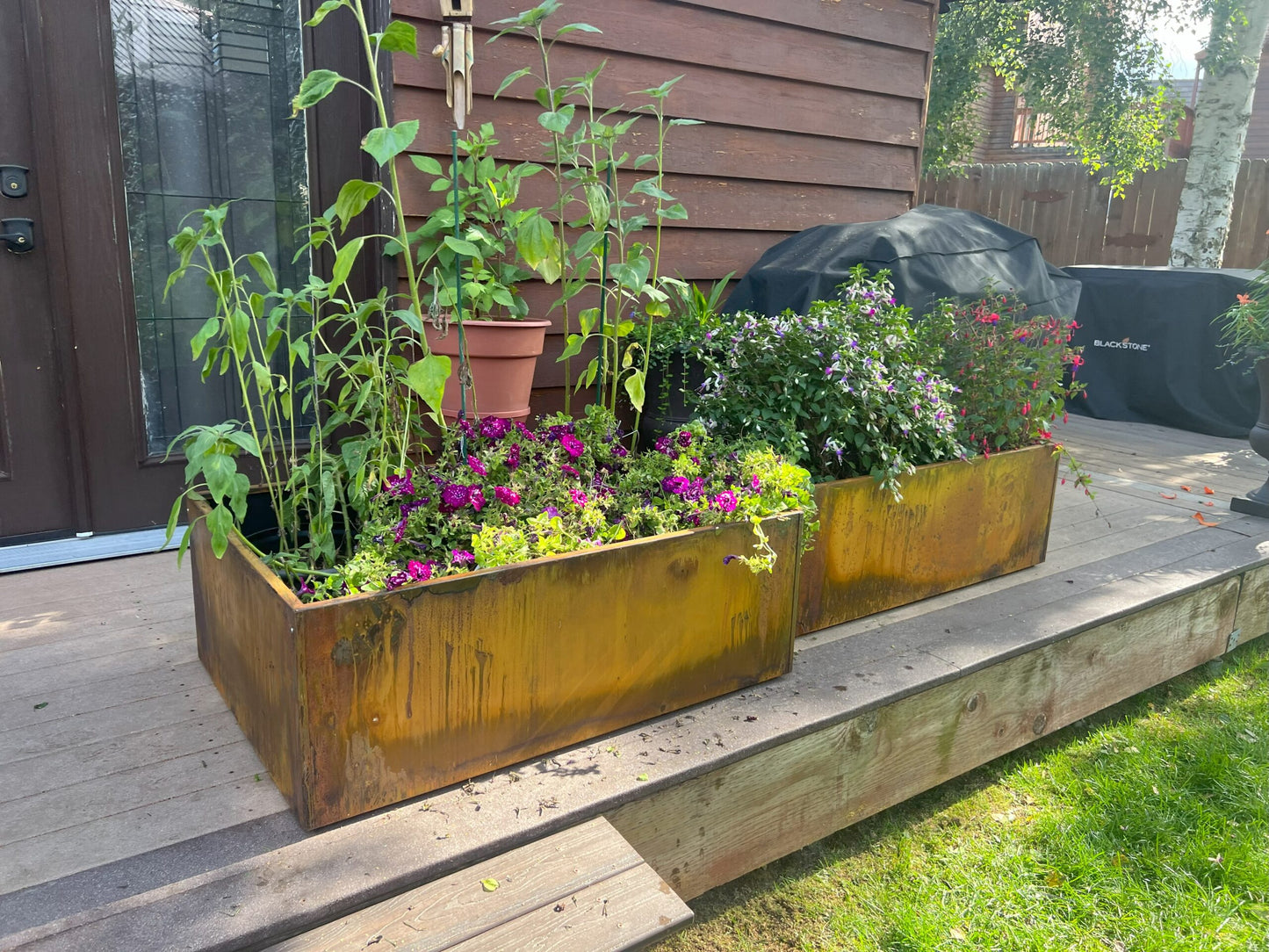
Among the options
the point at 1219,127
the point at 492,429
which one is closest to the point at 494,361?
the point at 492,429

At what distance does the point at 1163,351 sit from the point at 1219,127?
272cm

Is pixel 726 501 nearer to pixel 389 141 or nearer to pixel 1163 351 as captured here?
pixel 389 141

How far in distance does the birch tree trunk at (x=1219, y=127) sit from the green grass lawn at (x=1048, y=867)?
18.6 feet

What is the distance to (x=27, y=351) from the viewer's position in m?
2.38

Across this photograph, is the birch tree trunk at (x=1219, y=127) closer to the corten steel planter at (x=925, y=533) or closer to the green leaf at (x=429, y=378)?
the corten steel planter at (x=925, y=533)

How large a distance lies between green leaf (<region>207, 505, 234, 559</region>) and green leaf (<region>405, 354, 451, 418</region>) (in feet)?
1.17

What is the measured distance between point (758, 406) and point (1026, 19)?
24.5 feet

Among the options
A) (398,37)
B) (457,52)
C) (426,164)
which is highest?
(457,52)

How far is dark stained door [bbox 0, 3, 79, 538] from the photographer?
2.27 meters

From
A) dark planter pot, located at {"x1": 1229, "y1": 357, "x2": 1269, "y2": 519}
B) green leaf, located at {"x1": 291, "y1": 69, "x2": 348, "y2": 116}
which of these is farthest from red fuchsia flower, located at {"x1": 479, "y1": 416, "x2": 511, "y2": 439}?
dark planter pot, located at {"x1": 1229, "y1": 357, "x2": 1269, "y2": 519}

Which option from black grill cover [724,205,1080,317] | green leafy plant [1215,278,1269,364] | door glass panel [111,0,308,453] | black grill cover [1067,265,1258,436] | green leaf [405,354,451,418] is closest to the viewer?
green leaf [405,354,451,418]

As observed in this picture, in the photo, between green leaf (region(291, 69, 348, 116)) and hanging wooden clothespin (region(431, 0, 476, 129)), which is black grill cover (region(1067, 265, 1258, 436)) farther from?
green leaf (region(291, 69, 348, 116))

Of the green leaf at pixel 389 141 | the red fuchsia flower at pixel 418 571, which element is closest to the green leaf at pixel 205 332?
the green leaf at pixel 389 141

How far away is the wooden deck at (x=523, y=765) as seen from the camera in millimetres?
1201
